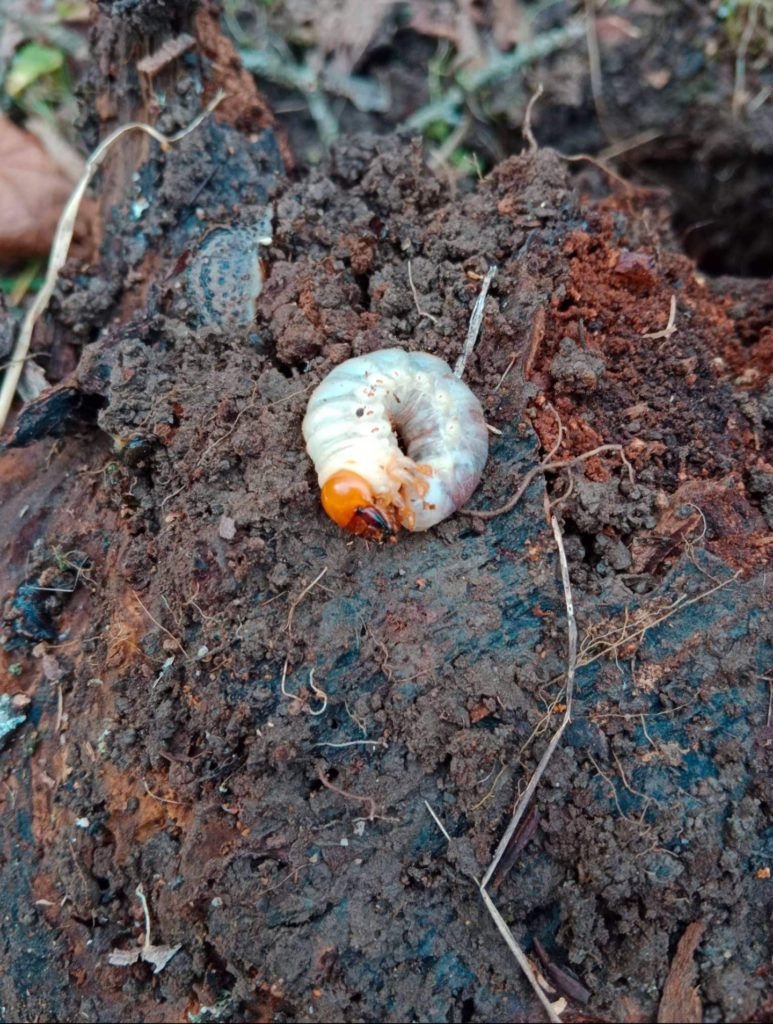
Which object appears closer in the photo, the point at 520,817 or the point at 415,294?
the point at 520,817

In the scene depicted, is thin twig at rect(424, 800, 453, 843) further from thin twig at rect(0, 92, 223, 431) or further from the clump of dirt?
thin twig at rect(0, 92, 223, 431)

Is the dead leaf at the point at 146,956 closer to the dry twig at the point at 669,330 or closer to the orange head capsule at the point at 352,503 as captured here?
the orange head capsule at the point at 352,503

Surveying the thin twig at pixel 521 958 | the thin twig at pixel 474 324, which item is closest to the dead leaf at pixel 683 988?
the thin twig at pixel 521 958

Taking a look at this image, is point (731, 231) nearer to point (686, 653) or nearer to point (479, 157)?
point (479, 157)

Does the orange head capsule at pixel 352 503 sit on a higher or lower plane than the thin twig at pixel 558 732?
higher

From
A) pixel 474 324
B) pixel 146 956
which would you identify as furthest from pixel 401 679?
pixel 474 324

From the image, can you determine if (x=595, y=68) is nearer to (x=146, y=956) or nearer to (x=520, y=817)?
(x=520, y=817)

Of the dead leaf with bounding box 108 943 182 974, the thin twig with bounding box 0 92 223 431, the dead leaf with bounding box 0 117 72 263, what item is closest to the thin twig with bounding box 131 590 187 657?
the dead leaf with bounding box 108 943 182 974

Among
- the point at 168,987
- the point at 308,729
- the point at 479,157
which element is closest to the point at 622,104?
the point at 479,157
